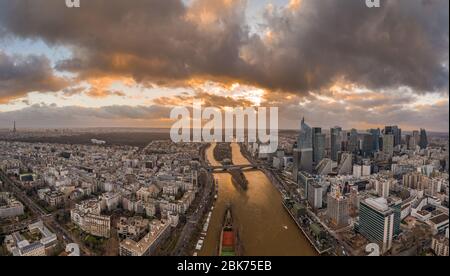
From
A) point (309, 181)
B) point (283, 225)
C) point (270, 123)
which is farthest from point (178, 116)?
point (309, 181)

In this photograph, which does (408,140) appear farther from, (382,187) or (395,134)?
(382,187)

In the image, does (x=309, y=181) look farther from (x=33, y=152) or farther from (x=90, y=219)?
(x=33, y=152)

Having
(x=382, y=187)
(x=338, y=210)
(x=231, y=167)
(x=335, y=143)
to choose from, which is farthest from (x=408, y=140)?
(x=231, y=167)

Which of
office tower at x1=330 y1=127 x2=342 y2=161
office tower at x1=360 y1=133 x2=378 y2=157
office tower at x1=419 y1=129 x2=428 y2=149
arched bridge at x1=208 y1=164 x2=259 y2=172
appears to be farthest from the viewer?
arched bridge at x1=208 y1=164 x2=259 y2=172

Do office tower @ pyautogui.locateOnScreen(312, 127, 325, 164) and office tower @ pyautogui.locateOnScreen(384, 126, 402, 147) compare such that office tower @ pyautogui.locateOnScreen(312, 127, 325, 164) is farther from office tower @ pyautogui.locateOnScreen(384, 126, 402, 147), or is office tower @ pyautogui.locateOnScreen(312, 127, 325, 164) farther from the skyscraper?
office tower @ pyautogui.locateOnScreen(384, 126, 402, 147)

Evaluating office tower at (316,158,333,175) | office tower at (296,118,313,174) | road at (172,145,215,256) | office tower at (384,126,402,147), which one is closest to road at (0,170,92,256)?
road at (172,145,215,256)
